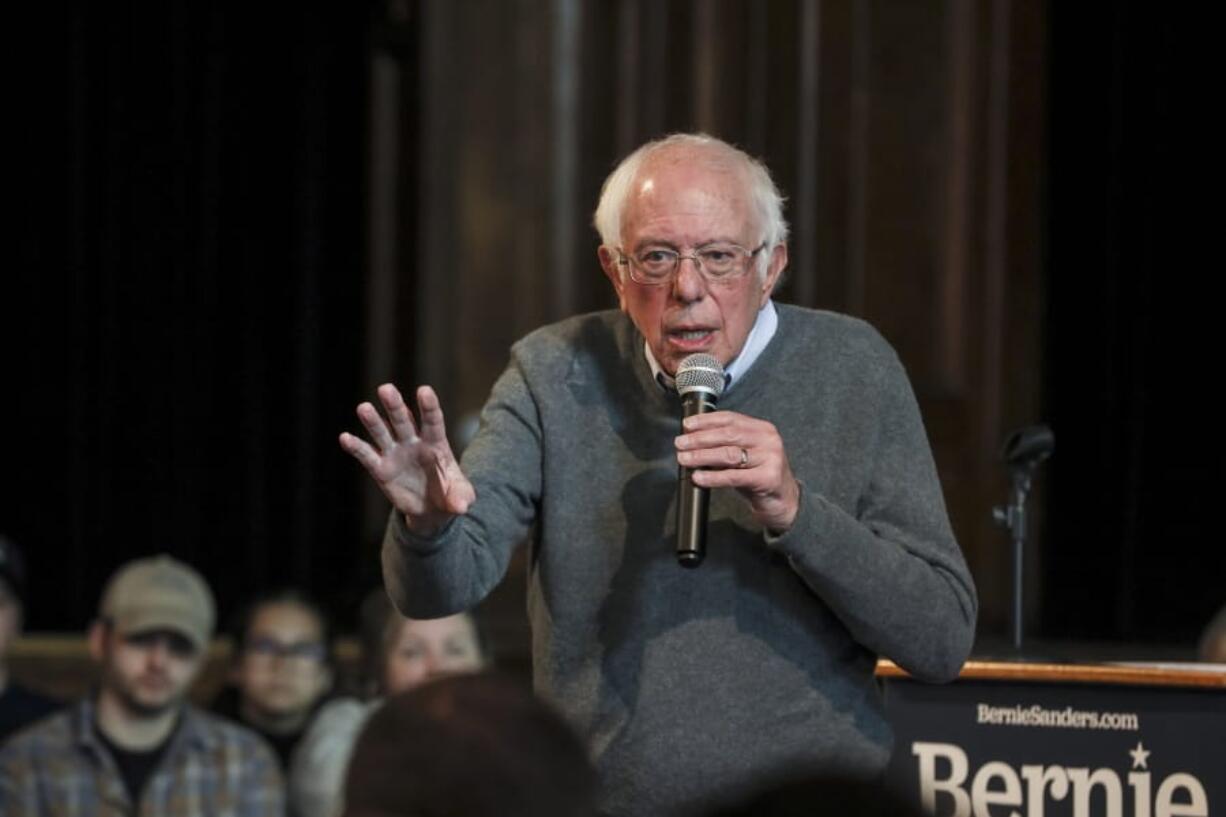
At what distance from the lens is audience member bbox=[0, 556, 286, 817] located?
4.67 metres

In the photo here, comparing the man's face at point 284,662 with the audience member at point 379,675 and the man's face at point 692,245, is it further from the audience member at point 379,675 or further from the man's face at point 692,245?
the man's face at point 692,245

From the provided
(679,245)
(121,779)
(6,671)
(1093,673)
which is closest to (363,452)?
(679,245)

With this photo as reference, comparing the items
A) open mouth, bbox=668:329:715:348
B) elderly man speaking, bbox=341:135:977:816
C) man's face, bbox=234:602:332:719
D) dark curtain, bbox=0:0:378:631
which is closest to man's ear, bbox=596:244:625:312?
elderly man speaking, bbox=341:135:977:816

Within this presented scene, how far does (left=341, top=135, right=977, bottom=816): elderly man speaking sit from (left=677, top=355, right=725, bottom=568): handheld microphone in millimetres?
42

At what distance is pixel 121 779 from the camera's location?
15.5 ft

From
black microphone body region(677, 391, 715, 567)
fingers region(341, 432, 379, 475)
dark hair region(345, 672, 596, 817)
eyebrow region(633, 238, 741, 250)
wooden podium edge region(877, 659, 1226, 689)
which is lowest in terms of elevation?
wooden podium edge region(877, 659, 1226, 689)

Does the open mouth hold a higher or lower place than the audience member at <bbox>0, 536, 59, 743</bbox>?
higher

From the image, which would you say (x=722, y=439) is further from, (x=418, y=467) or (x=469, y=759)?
(x=469, y=759)

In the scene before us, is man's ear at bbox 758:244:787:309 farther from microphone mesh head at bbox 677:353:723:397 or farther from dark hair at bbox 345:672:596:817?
dark hair at bbox 345:672:596:817

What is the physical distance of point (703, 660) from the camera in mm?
2494

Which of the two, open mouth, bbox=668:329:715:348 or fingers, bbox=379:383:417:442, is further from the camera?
open mouth, bbox=668:329:715:348

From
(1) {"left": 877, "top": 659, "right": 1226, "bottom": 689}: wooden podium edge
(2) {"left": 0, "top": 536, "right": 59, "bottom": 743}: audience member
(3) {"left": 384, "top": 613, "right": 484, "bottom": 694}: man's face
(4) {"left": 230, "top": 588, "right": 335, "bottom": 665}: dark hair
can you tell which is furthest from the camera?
(4) {"left": 230, "top": 588, "right": 335, "bottom": 665}: dark hair

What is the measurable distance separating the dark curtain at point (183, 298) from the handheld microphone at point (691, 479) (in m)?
3.99

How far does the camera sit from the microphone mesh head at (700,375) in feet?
8.07
